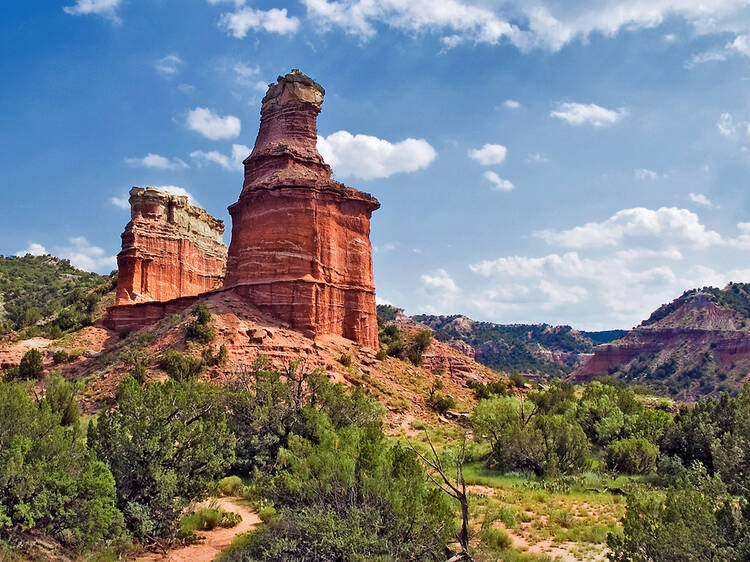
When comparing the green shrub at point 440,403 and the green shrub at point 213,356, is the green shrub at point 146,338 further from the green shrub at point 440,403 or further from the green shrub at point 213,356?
the green shrub at point 440,403

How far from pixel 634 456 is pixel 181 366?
22.1 m

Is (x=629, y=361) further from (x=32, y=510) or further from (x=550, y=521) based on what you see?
(x=32, y=510)

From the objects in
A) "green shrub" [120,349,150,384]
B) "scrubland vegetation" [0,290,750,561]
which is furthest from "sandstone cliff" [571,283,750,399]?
"green shrub" [120,349,150,384]

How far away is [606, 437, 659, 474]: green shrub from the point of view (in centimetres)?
2091

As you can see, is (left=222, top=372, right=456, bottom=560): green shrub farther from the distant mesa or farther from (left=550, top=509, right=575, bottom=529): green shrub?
the distant mesa

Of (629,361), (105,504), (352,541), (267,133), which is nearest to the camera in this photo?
(352,541)

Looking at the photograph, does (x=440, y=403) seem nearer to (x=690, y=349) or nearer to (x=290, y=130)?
(x=290, y=130)

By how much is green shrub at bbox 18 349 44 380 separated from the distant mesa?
27.3 feet

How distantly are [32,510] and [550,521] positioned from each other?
11811 mm

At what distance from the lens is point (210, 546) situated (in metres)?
13.2

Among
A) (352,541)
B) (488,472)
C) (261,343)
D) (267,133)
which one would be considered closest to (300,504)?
(352,541)

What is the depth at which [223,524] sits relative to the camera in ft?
48.5

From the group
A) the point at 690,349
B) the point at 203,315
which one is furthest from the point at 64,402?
the point at 690,349

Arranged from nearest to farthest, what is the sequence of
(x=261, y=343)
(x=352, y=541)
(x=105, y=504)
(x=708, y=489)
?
(x=352, y=541)
(x=105, y=504)
(x=708, y=489)
(x=261, y=343)
